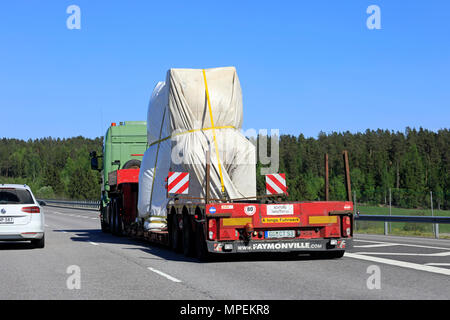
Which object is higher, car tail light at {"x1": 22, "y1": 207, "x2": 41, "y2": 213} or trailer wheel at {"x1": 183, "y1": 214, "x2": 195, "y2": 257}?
car tail light at {"x1": 22, "y1": 207, "x2": 41, "y2": 213}

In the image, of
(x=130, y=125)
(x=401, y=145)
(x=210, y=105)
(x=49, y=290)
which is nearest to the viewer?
(x=49, y=290)

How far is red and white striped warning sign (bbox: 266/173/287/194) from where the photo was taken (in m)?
15.0

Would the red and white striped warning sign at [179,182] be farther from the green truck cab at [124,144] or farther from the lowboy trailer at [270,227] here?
the green truck cab at [124,144]

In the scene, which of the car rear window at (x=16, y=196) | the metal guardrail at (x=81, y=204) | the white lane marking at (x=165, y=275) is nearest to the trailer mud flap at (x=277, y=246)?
the white lane marking at (x=165, y=275)

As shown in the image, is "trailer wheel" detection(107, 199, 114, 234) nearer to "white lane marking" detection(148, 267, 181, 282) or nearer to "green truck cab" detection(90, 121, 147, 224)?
"green truck cab" detection(90, 121, 147, 224)

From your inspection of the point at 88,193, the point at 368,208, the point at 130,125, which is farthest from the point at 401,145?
the point at 130,125

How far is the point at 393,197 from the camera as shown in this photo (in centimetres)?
3338

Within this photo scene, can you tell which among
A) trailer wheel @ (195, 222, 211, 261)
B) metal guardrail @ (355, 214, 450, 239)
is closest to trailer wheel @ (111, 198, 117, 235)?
metal guardrail @ (355, 214, 450, 239)

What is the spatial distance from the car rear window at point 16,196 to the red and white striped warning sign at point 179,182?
13.3 feet

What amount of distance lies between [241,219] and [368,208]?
90.6 ft

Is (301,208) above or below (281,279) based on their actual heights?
above

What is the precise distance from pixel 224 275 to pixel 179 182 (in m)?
4.30

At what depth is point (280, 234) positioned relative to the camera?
13.0m

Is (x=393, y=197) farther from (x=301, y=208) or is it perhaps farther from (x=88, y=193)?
(x=88, y=193)
